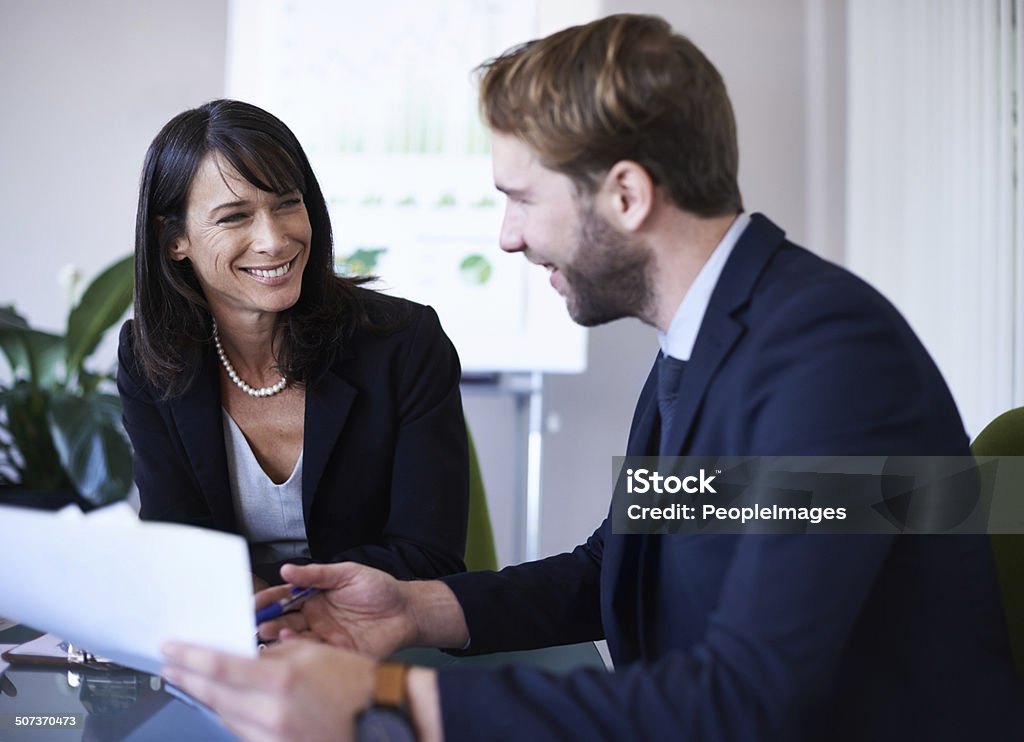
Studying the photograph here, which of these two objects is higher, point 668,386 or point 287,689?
point 668,386

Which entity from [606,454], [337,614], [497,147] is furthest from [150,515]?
[606,454]

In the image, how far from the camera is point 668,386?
1.18 m

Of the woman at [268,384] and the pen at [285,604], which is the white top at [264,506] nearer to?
the woman at [268,384]

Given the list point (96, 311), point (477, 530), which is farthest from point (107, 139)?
point (477, 530)

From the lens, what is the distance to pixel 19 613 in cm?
105

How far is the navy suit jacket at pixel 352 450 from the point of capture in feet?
5.67

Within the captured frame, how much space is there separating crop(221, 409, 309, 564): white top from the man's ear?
844 millimetres

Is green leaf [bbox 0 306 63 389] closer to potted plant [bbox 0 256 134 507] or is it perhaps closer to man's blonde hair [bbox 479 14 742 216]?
potted plant [bbox 0 256 134 507]

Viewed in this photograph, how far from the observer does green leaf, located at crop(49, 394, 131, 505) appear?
2.70 metres

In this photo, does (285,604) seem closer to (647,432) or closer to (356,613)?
(356,613)

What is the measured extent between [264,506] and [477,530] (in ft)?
1.29

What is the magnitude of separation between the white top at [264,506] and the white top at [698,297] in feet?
2.69

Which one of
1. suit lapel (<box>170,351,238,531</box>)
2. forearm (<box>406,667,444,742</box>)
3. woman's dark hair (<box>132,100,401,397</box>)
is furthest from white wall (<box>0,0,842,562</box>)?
forearm (<box>406,667,444,742</box>)

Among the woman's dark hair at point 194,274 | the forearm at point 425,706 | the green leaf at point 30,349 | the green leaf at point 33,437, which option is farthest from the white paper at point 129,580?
the green leaf at point 33,437
